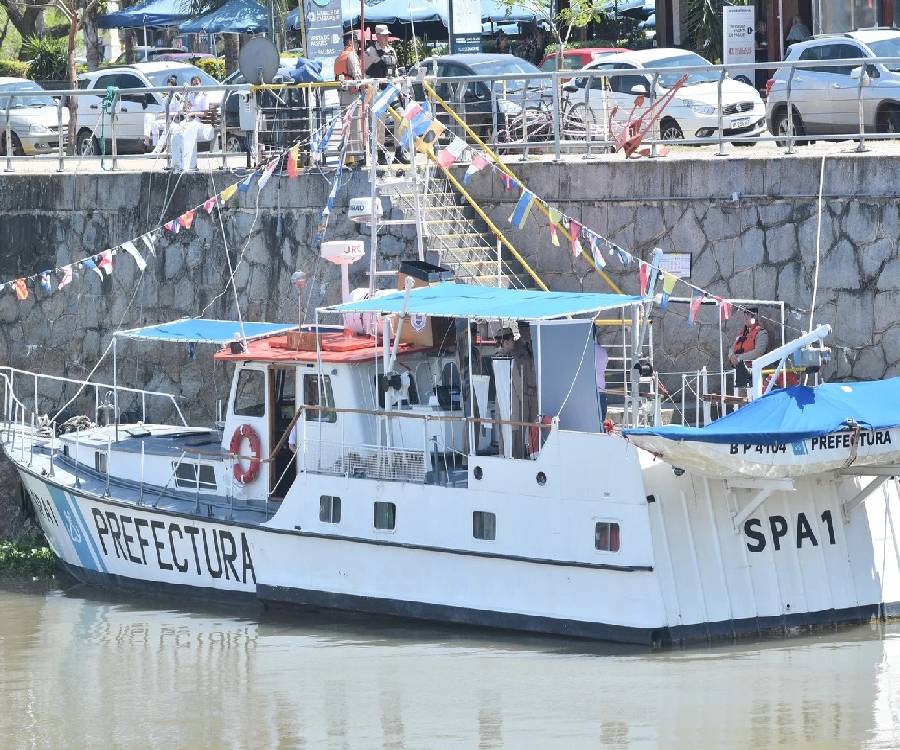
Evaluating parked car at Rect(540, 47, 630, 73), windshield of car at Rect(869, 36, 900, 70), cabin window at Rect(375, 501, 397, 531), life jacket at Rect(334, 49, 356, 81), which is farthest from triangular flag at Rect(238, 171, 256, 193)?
parked car at Rect(540, 47, 630, 73)

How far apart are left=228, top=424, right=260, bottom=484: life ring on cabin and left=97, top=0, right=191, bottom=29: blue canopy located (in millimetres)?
25137

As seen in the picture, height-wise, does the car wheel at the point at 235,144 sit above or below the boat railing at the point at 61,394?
above

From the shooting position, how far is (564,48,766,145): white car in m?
23.6

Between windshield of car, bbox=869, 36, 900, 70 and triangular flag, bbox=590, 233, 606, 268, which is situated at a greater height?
windshield of car, bbox=869, 36, 900, 70

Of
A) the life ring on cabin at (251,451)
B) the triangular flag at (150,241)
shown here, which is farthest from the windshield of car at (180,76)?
the life ring on cabin at (251,451)

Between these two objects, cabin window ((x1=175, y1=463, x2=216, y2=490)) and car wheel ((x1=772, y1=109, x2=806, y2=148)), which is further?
car wheel ((x1=772, y1=109, x2=806, y2=148))

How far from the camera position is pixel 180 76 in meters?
31.8

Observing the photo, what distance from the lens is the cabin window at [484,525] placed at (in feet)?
53.5

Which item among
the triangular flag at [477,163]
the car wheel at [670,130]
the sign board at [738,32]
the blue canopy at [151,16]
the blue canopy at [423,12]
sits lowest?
the triangular flag at [477,163]

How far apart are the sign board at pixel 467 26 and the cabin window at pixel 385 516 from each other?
17323mm

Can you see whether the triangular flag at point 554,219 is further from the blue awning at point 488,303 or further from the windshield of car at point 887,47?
the windshield of car at point 887,47

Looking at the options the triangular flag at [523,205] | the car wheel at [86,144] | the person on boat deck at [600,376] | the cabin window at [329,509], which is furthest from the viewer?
the car wheel at [86,144]

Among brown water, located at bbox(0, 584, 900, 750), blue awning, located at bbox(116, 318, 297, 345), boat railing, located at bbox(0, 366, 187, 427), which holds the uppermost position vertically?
blue awning, located at bbox(116, 318, 297, 345)

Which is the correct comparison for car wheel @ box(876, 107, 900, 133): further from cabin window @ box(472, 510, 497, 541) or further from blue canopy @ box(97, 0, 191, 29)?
blue canopy @ box(97, 0, 191, 29)
